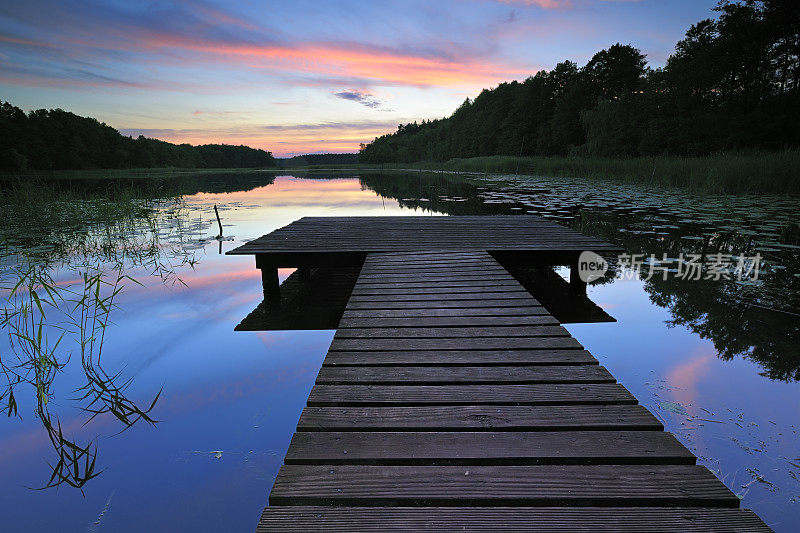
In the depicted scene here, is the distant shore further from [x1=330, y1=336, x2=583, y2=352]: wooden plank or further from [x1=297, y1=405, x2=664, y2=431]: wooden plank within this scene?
[x1=297, y1=405, x2=664, y2=431]: wooden plank

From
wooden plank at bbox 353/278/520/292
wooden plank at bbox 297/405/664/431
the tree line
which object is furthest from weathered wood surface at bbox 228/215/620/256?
the tree line

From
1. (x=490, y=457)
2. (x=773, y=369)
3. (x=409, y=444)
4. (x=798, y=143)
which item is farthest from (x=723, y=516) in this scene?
(x=798, y=143)

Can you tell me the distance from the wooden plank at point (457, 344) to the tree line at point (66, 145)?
145 feet

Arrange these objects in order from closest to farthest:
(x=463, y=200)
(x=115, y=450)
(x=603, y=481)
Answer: (x=603, y=481) → (x=115, y=450) → (x=463, y=200)

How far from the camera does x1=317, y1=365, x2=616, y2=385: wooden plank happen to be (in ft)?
6.01

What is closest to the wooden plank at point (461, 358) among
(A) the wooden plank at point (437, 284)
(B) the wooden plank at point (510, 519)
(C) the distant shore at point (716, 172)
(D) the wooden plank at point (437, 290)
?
(B) the wooden plank at point (510, 519)

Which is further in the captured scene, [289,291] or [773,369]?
[289,291]

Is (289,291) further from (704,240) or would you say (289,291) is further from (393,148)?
(393,148)

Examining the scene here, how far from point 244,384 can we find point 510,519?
2.24 m

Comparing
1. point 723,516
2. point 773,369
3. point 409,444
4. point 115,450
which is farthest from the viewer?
point 773,369

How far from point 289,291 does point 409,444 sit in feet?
13.5

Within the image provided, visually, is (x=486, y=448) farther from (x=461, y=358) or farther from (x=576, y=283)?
(x=576, y=283)

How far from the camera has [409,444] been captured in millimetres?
1374

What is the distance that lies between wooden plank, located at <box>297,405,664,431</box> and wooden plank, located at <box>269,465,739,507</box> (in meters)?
0.21
